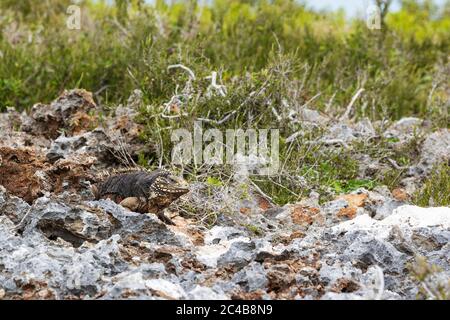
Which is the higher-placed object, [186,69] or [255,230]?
[186,69]

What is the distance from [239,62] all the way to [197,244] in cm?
570

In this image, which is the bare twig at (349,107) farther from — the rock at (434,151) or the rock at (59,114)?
the rock at (59,114)

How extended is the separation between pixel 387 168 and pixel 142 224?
3221 mm

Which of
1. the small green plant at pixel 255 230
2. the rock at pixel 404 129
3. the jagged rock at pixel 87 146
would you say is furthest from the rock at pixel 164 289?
the rock at pixel 404 129

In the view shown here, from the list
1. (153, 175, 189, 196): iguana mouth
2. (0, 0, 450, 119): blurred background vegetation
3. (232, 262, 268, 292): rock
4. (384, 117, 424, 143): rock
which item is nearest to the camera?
(232, 262, 268, 292): rock

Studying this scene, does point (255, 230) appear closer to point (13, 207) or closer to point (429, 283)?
point (13, 207)

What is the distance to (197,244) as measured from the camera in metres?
5.33

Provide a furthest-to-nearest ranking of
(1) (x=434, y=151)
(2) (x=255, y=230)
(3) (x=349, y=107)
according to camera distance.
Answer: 1. (3) (x=349, y=107)
2. (1) (x=434, y=151)
3. (2) (x=255, y=230)

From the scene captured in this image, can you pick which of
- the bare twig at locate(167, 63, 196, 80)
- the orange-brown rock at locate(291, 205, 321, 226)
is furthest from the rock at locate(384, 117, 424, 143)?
the orange-brown rock at locate(291, 205, 321, 226)

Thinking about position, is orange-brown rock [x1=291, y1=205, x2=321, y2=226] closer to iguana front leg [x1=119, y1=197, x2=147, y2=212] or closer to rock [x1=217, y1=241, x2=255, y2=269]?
iguana front leg [x1=119, y1=197, x2=147, y2=212]

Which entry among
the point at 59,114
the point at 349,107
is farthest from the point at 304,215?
the point at 349,107

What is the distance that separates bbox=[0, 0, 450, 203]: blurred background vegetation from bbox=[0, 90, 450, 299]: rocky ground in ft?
2.53

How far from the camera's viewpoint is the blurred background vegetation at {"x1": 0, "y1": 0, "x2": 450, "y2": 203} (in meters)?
7.91

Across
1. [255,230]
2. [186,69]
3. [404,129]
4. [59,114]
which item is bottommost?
[404,129]
